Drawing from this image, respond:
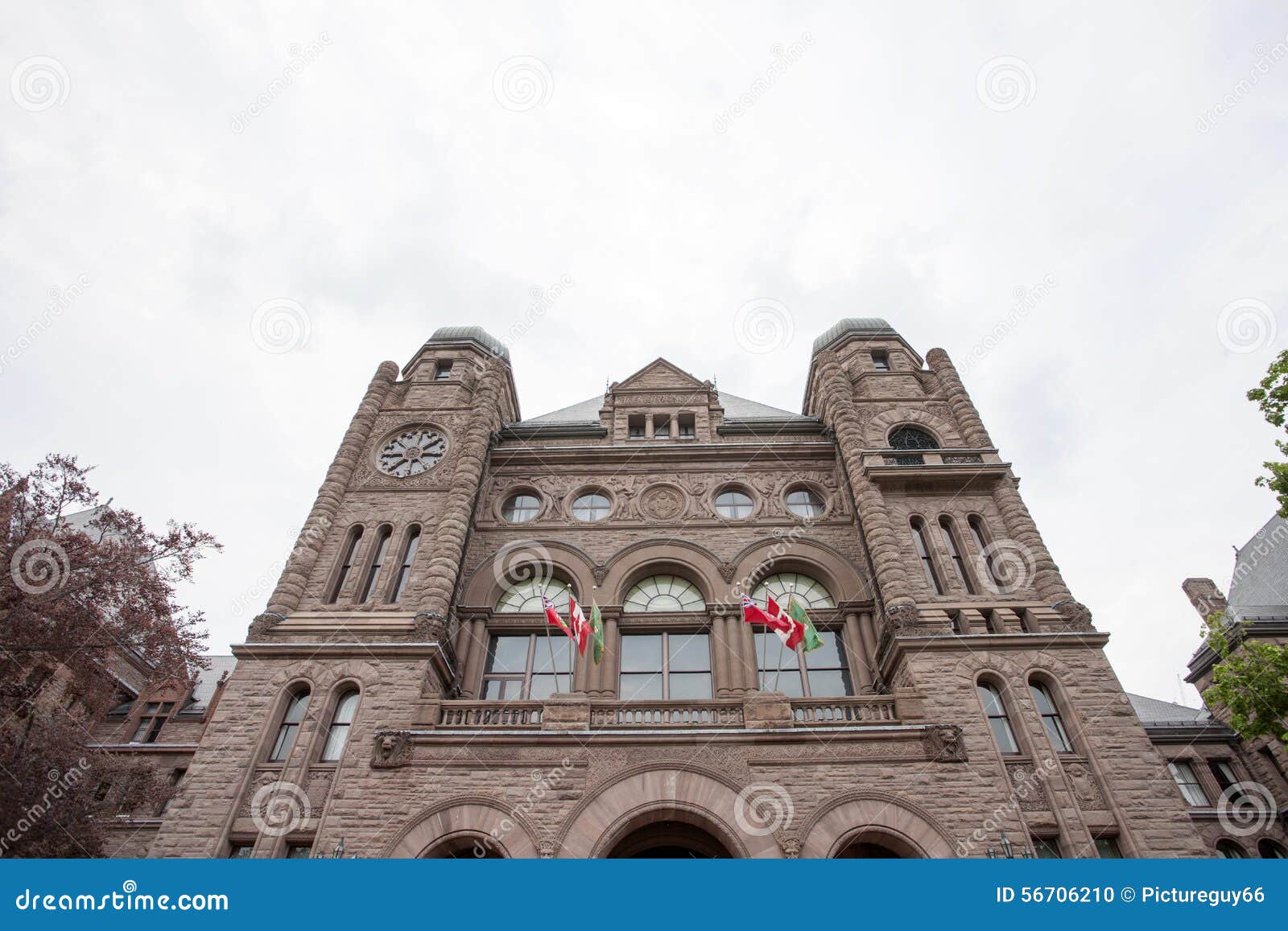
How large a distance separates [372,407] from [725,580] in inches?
485

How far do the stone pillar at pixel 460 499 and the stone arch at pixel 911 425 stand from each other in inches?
452

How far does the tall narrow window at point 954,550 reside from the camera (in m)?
17.9

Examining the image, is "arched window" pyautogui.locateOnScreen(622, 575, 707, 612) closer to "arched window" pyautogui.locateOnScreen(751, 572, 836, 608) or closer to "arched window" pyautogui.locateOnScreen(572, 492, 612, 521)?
"arched window" pyautogui.locateOnScreen(751, 572, 836, 608)

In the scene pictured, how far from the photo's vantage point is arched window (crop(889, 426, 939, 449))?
21516mm

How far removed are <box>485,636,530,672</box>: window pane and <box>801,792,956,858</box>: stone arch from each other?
819cm

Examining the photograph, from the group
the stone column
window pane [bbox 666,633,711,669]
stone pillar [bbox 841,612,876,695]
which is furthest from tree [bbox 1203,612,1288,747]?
window pane [bbox 666,633,711,669]

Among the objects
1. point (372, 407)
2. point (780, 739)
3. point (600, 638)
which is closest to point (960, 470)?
point (780, 739)

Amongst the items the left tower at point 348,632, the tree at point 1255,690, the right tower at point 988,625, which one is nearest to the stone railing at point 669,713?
the left tower at point 348,632

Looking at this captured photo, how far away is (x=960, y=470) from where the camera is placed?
64.3 ft

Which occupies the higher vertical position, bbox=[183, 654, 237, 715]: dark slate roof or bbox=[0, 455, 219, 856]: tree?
bbox=[183, 654, 237, 715]: dark slate roof

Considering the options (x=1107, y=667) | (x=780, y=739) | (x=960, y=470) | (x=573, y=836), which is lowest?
(x=573, y=836)

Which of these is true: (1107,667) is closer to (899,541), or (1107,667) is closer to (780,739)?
(899,541)

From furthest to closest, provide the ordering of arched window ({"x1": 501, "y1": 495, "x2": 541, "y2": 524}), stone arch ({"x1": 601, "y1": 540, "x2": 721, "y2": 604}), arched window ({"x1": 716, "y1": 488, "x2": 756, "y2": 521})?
arched window ({"x1": 501, "y1": 495, "x2": 541, "y2": 524}), arched window ({"x1": 716, "y1": 488, "x2": 756, "y2": 521}), stone arch ({"x1": 601, "y1": 540, "x2": 721, "y2": 604})

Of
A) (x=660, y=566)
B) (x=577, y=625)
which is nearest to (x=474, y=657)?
(x=577, y=625)
